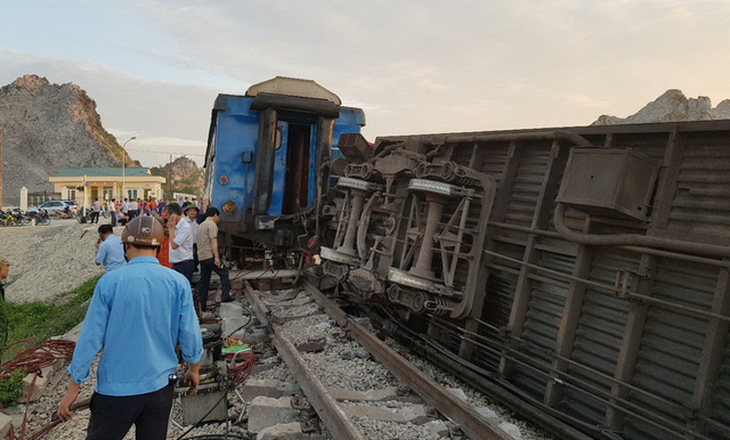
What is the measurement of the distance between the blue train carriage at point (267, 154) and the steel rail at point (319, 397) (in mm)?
4326

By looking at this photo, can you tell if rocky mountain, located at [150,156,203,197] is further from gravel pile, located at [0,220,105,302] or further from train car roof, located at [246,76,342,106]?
train car roof, located at [246,76,342,106]

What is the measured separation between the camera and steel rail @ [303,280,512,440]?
11.9ft

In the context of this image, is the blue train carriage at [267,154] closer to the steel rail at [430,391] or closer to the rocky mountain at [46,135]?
the steel rail at [430,391]

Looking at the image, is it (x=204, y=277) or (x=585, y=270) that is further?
(x=204, y=277)

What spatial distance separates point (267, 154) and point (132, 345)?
24.0 ft

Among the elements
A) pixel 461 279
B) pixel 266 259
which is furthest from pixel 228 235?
pixel 461 279

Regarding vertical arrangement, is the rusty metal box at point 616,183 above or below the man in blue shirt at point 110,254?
above

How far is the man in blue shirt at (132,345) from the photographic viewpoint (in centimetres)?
277

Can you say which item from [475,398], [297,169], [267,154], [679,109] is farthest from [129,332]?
[679,109]

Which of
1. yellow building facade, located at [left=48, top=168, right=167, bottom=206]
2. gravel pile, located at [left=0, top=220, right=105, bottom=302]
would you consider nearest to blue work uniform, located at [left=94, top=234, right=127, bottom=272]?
gravel pile, located at [left=0, top=220, right=105, bottom=302]

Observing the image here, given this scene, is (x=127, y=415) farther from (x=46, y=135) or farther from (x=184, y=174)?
(x=184, y=174)

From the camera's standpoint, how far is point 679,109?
1585cm

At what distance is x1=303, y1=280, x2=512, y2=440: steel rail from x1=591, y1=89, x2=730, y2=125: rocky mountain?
1267 cm

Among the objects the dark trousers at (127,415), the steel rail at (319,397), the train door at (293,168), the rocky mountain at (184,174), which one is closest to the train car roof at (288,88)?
the train door at (293,168)
